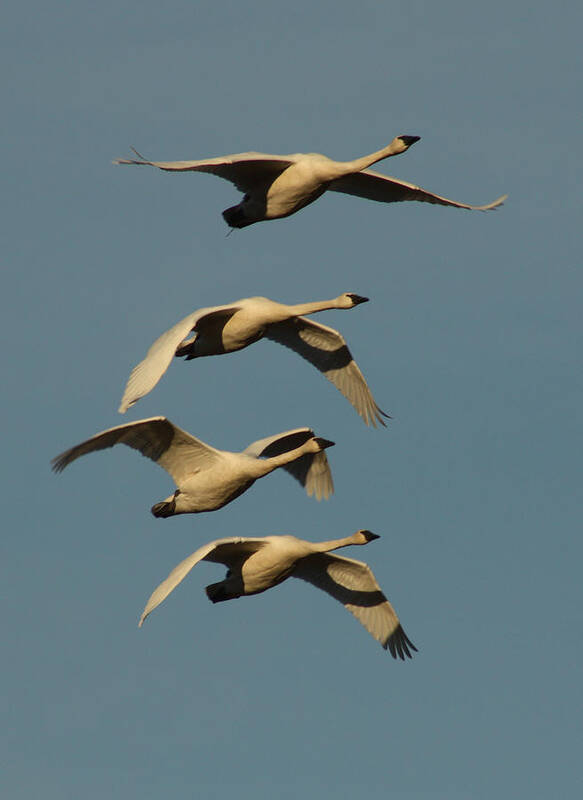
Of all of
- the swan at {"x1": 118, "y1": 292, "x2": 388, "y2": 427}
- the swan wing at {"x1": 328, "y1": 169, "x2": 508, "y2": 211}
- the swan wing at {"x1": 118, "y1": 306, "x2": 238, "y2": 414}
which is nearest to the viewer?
the swan wing at {"x1": 118, "y1": 306, "x2": 238, "y2": 414}

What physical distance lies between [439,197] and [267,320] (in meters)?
4.58

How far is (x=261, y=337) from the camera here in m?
38.0

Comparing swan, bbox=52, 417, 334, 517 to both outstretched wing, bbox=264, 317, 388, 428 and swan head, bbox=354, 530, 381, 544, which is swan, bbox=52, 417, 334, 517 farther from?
outstretched wing, bbox=264, 317, 388, 428

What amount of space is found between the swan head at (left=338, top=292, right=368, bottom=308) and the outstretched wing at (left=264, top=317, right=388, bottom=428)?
51.6 inches

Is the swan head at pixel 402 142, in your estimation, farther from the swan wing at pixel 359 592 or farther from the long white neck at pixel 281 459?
the swan wing at pixel 359 592

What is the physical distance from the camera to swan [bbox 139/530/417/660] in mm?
35531

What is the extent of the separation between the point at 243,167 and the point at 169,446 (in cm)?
473

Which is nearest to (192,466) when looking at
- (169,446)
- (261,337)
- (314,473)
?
(169,446)

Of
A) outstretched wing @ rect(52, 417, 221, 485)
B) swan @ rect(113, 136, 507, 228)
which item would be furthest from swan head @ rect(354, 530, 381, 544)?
swan @ rect(113, 136, 507, 228)

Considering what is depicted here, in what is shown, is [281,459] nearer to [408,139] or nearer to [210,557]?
[210,557]

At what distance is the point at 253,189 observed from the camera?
125ft

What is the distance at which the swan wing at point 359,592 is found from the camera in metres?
38.7

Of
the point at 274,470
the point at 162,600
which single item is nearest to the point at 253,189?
the point at 274,470

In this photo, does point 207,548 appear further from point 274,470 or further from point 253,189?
point 253,189
